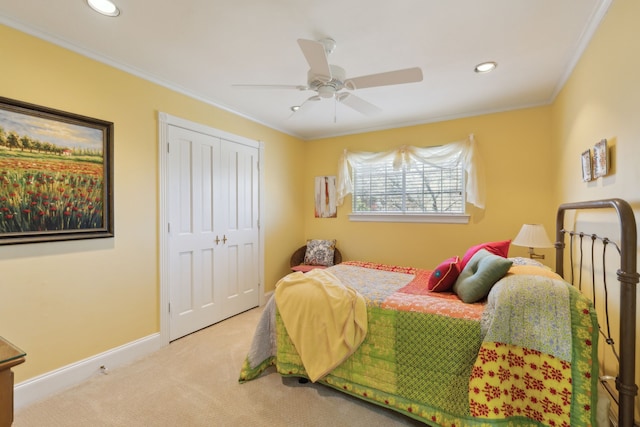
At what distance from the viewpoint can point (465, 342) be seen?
1.64m

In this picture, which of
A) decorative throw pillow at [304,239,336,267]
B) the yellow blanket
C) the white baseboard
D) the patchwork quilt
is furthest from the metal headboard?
the white baseboard

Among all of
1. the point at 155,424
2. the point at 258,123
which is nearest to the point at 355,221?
the point at 258,123

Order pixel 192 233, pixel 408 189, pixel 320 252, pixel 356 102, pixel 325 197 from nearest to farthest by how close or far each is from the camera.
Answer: pixel 356 102 < pixel 192 233 < pixel 408 189 < pixel 320 252 < pixel 325 197

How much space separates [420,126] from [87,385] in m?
4.42

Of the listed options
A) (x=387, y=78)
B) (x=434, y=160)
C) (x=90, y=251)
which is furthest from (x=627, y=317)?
(x=90, y=251)

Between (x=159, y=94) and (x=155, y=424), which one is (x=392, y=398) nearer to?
(x=155, y=424)

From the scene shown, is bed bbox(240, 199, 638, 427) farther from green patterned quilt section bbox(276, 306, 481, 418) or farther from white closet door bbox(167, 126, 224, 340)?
white closet door bbox(167, 126, 224, 340)

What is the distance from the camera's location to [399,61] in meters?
2.37

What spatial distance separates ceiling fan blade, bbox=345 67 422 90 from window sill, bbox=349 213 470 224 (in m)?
2.30

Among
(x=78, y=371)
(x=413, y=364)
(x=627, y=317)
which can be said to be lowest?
(x=78, y=371)

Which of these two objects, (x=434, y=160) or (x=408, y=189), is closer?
(x=434, y=160)

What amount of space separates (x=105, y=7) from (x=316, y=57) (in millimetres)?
1357

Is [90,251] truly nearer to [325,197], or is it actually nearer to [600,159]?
[325,197]

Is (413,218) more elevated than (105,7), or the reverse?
(105,7)
